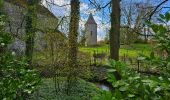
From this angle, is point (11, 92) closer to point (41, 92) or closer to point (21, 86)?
point (21, 86)

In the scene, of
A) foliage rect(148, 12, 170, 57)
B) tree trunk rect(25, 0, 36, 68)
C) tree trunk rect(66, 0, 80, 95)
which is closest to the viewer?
foliage rect(148, 12, 170, 57)

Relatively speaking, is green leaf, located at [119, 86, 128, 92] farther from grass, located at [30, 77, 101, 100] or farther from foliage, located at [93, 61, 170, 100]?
grass, located at [30, 77, 101, 100]

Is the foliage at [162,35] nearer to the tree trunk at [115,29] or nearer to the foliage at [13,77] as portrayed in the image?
the foliage at [13,77]

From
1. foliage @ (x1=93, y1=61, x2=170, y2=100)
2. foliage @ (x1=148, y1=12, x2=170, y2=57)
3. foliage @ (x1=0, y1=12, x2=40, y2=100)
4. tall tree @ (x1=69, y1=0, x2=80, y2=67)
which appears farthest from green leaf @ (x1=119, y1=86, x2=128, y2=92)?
tall tree @ (x1=69, y1=0, x2=80, y2=67)

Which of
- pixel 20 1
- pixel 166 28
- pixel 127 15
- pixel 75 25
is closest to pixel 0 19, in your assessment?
→ pixel 166 28

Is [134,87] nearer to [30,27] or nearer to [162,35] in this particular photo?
[162,35]

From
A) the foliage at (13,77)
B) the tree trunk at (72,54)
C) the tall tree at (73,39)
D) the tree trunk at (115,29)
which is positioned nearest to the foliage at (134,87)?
the foliage at (13,77)

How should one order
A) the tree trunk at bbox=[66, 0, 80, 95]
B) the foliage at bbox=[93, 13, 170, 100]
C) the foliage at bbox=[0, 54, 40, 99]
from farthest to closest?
the tree trunk at bbox=[66, 0, 80, 95], the foliage at bbox=[0, 54, 40, 99], the foliage at bbox=[93, 13, 170, 100]

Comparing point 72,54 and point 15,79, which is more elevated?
point 15,79

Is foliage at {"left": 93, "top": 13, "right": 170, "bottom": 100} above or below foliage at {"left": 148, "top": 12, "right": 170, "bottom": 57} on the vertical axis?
below

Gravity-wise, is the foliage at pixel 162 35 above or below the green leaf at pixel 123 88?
above

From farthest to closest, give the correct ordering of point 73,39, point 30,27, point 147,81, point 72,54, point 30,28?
1. point 30,27
2. point 30,28
3. point 73,39
4. point 72,54
5. point 147,81

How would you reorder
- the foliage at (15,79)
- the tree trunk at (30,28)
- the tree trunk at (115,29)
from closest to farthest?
the foliage at (15,79), the tree trunk at (115,29), the tree trunk at (30,28)

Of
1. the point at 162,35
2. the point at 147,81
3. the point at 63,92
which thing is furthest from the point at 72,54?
the point at 147,81
